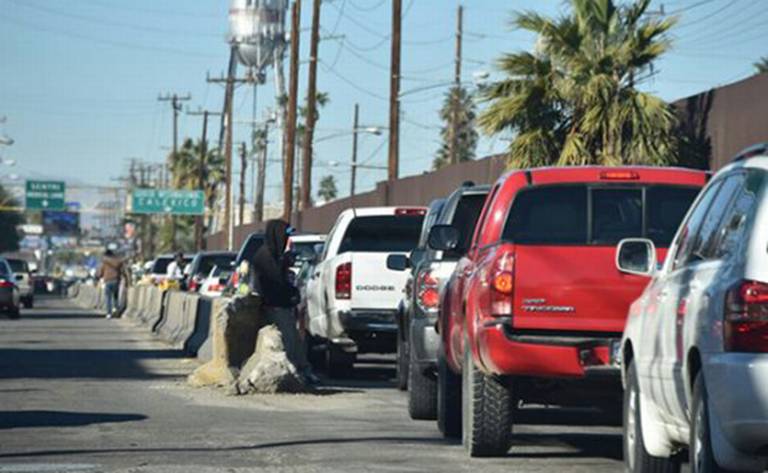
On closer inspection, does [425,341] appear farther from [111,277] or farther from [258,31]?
[258,31]

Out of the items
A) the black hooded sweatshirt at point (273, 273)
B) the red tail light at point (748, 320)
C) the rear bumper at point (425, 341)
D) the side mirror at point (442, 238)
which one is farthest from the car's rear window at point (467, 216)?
the red tail light at point (748, 320)

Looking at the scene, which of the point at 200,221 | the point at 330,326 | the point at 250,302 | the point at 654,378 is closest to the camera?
the point at 654,378

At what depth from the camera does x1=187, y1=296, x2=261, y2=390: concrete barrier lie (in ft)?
65.7

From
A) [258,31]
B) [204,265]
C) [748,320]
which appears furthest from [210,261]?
[258,31]

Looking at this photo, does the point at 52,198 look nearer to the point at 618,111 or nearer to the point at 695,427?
the point at 618,111

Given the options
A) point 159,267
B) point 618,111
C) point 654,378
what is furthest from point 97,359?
point 159,267

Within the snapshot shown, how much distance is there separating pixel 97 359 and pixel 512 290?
15512 mm

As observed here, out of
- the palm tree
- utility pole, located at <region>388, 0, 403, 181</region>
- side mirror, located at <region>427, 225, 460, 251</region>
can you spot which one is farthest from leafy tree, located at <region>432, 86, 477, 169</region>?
side mirror, located at <region>427, 225, 460, 251</region>

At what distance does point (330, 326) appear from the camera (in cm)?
2183

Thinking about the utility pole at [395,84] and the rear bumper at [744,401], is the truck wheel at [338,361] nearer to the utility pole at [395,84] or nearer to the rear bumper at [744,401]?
the rear bumper at [744,401]

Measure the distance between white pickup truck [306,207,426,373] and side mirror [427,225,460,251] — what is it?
6.74m

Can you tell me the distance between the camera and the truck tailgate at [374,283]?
70.2 ft

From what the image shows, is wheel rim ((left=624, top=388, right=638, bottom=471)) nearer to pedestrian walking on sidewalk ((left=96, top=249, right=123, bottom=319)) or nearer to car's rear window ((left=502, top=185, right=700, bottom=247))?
car's rear window ((left=502, top=185, right=700, bottom=247))

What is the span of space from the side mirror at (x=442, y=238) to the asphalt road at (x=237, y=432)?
145 centimetres
